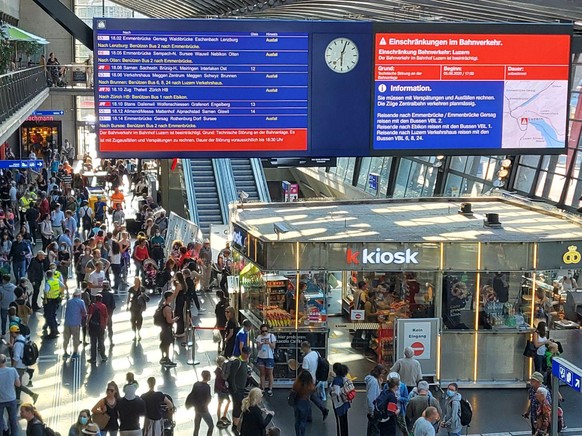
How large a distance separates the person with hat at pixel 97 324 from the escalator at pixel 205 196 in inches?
557

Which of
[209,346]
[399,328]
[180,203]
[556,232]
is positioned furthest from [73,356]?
[180,203]

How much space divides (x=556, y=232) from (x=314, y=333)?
4.08m

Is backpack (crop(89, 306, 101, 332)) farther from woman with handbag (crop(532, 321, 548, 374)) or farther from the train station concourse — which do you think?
woman with handbag (crop(532, 321, 548, 374))

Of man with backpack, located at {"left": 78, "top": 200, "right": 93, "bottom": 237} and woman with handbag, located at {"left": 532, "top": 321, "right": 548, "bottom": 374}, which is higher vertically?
man with backpack, located at {"left": 78, "top": 200, "right": 93, "bottom": 237}

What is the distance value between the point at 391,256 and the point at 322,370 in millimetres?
2367

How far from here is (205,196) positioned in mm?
34188

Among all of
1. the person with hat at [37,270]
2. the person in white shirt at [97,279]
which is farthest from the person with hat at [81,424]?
the person with hat at [37,270]

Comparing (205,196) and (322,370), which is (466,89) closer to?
(322,370)

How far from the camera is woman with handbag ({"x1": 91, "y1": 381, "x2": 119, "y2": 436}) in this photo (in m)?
13.1

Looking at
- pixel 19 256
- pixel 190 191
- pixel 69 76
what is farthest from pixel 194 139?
pixel 69 76

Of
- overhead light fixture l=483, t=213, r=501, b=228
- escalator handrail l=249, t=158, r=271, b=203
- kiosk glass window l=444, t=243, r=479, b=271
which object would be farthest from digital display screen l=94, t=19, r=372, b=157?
escalator handrail l=249, t=158, r=271, b=203

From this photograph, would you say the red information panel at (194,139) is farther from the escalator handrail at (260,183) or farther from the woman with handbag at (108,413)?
the escalator handrail at (260,183)

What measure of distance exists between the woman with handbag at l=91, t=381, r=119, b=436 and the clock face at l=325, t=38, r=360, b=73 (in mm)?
4935

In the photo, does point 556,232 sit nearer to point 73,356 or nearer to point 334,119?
point 334,119
